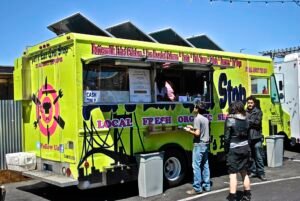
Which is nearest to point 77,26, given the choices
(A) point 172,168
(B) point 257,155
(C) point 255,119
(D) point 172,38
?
(D) point 172,38

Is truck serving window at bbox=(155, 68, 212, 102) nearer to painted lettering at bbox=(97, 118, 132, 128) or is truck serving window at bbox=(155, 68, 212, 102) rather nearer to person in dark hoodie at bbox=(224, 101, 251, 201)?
painted lettering at bbox=(97, 118, 132, 128)

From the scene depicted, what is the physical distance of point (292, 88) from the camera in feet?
46.7

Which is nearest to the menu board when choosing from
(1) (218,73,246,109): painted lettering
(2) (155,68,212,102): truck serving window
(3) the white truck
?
(2) (155,68,212,102): truck serving window

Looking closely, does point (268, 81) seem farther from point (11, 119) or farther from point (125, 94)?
point (11, 119)

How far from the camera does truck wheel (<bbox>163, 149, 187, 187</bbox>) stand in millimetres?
9070

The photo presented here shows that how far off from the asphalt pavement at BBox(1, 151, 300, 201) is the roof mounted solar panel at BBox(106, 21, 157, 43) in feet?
10.8

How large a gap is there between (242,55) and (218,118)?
190 centimetres

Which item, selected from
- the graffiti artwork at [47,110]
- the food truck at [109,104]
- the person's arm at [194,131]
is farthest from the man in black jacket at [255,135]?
the graffiti artwork at [47,110]

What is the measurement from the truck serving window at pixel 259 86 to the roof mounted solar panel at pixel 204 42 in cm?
133

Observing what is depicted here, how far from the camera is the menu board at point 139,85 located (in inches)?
336

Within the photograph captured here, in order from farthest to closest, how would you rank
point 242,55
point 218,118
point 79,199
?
1. point 242,55
2. point 218,118
3. point 79,199

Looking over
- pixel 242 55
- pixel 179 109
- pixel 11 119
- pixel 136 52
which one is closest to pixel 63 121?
pixel 136 52

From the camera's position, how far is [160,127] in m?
8.85

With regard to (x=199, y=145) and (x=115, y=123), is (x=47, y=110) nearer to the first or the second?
(x=115, y=123)
